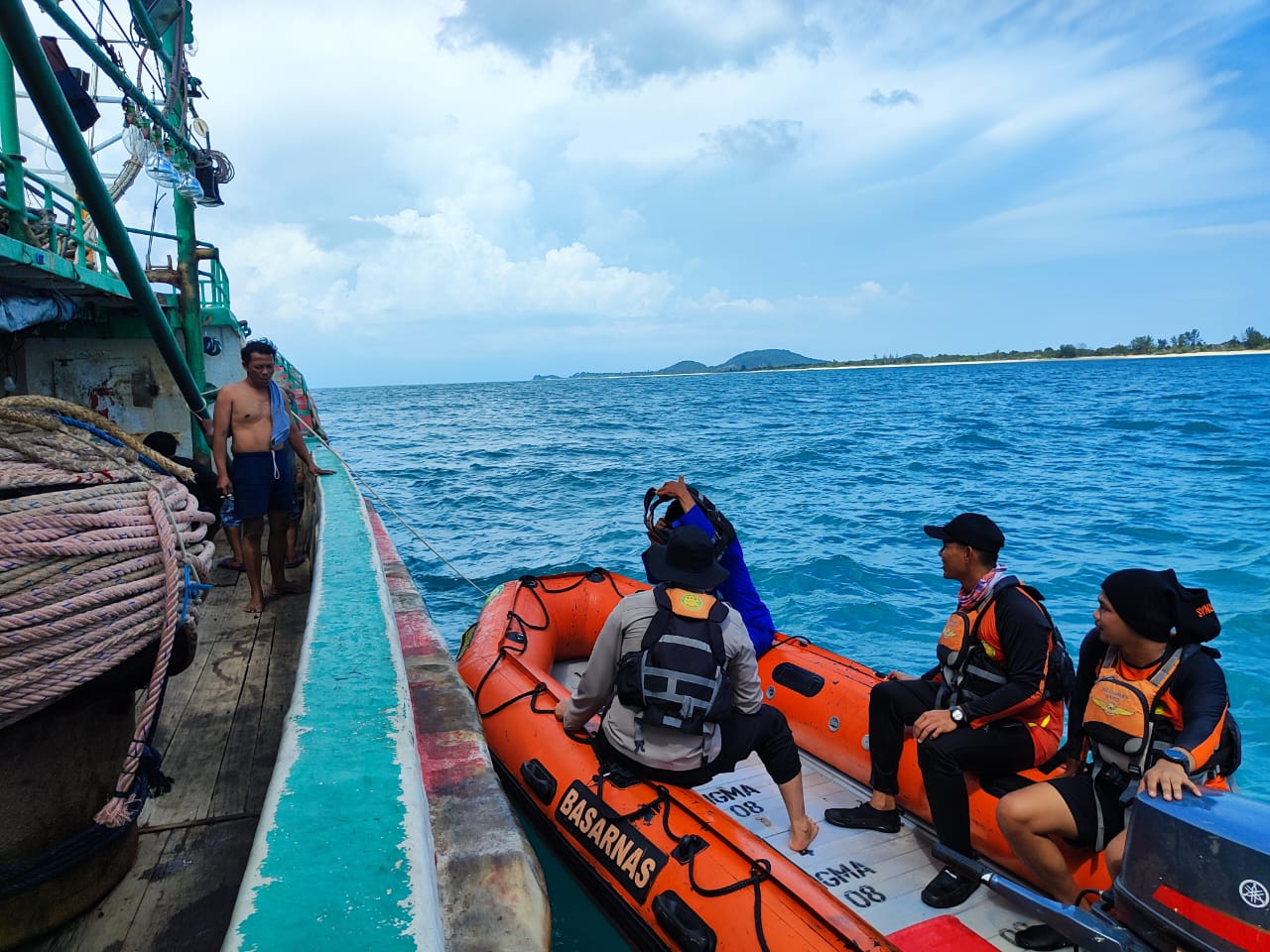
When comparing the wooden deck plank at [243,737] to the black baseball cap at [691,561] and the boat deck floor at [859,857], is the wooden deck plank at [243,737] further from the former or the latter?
the boat deck floor at [859,857]

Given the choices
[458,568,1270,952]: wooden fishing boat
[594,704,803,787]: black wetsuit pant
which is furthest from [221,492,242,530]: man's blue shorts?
[594,704,803,787]: black wetsuit pant

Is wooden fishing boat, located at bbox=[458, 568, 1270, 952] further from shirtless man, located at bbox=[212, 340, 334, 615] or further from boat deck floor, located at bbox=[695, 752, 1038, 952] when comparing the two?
shirtless man, located at bbox=[212, 340, 334, 615]

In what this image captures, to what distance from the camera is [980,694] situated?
10.6ft

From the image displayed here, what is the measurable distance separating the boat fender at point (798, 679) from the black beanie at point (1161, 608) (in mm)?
1888

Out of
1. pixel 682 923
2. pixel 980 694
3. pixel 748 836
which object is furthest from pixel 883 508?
pixel 682 923

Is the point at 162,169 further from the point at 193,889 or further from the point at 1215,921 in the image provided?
the point at 1215,921

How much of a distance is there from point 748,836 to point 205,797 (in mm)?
1934

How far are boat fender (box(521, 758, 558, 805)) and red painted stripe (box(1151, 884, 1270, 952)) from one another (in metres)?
2.38

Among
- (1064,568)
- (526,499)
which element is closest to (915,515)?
(1064,568)

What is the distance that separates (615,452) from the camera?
79.3 feet

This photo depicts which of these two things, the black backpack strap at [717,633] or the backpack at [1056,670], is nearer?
the black backpack strap at [717,633]

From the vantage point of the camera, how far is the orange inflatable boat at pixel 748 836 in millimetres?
2686

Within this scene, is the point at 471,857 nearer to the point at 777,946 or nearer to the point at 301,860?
the point at 301,860

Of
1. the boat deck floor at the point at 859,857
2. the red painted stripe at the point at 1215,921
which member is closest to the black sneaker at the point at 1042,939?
the boat deck floor at the point at 859,857
